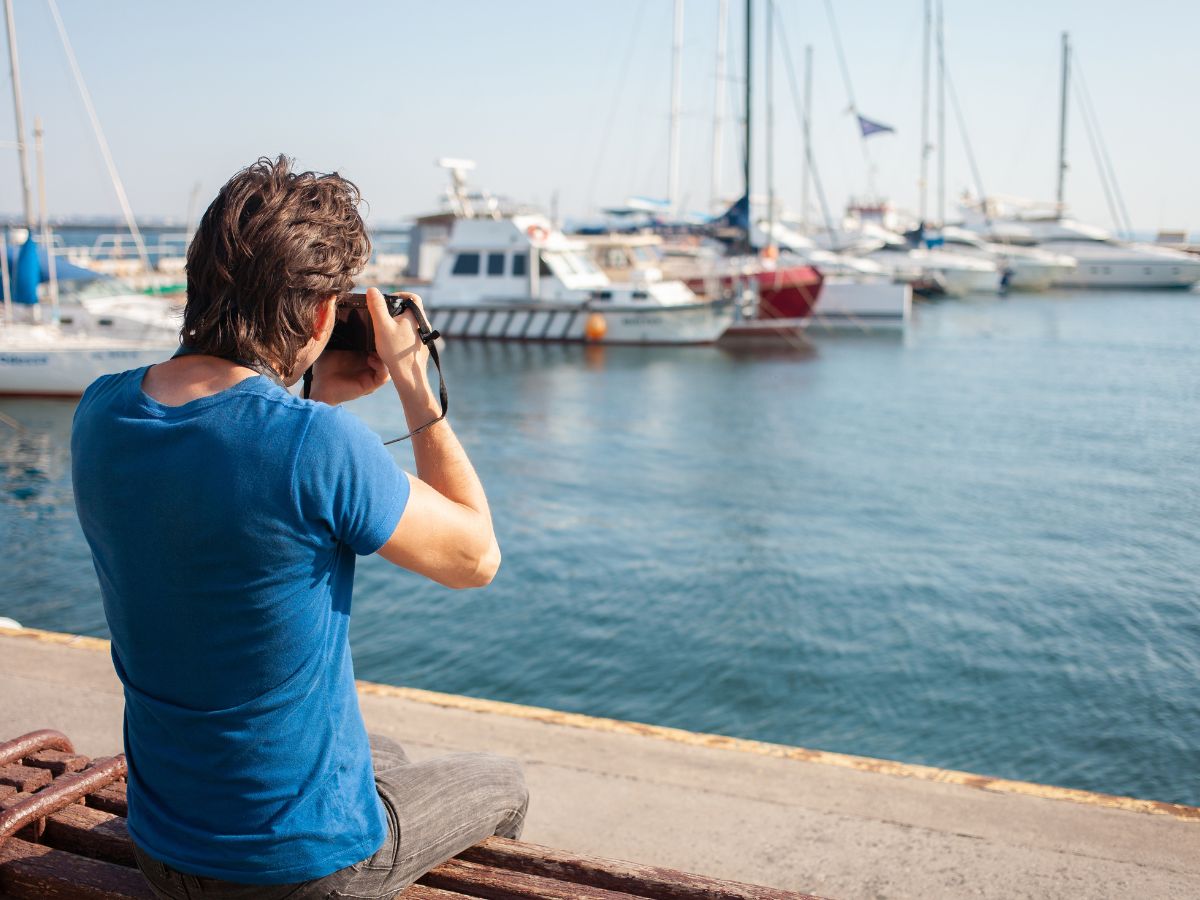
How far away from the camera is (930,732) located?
6254 mm

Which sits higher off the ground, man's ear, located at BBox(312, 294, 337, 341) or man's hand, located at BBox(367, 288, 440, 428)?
man's ear, located at BBox(312, 294, 337, 341)

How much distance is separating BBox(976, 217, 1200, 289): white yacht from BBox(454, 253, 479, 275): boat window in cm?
3313

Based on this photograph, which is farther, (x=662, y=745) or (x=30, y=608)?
(x=30, y=608)

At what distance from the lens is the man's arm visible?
1.64 meters

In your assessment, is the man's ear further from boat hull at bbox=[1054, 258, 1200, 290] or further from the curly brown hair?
boat hull at bbox=[1054, 258, 1200, 290]

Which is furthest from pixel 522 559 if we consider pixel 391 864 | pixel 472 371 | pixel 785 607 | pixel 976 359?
pixel 976 359

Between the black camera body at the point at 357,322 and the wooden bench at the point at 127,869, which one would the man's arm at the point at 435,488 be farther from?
the wooden bench at the point at 127,869

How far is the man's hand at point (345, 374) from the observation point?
1887 mm

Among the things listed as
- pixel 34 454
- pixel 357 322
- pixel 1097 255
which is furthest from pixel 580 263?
pixel 1097 255

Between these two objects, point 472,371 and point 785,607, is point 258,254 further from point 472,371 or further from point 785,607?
point 472,371

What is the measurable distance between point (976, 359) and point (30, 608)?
2205 centimetres

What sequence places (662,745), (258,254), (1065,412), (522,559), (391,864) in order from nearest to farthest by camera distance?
(258,254) → (391,864) → (662,745) → (522,559) → (1065,412)

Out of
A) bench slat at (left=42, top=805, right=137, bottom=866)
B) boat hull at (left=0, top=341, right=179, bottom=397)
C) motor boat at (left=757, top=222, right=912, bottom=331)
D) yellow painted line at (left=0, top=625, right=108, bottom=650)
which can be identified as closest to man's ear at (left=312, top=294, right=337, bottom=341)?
bench slat at (left=42, top=805, right=137, bottom=866)

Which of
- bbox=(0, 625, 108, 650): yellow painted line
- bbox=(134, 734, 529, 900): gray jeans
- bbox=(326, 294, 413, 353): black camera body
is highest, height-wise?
bbox=(326, 294, 413, 353): black camera body
